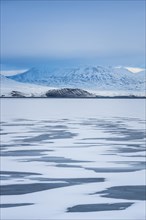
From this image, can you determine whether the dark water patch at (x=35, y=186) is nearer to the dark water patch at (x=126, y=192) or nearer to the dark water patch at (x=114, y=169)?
the dark water patch at (x=126, y=192)

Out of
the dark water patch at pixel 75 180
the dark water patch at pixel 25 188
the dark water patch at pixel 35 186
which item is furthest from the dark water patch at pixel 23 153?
the dark water patch at pixel 25 188

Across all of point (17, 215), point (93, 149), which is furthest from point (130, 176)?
point (93, 149)

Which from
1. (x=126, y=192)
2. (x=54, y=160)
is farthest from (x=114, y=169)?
(x=126, y=192)

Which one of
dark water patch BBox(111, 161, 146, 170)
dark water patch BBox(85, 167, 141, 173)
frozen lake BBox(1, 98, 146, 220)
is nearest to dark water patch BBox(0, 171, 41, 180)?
frozen lake BBox(1, 98, 146, 220)

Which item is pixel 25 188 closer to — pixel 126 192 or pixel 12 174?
pixel 12 174

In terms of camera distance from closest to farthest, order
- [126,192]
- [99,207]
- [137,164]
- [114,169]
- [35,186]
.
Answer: [99,207] < [126,192] < [35,186] < [114,169] < [137,164]
